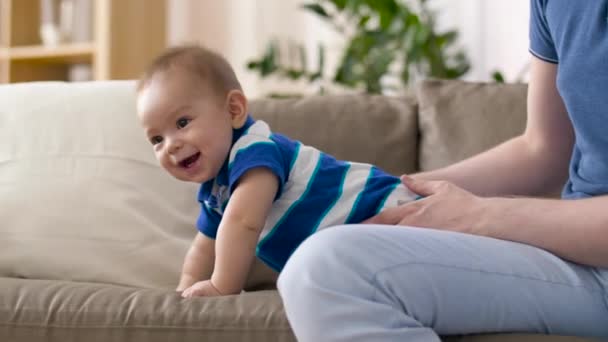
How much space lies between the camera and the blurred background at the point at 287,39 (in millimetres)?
2840

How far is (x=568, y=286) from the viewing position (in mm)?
1052

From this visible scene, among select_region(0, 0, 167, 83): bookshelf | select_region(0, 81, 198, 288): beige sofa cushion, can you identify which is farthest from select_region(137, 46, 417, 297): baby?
select_region(0, 0, 167, 83): bookshelf

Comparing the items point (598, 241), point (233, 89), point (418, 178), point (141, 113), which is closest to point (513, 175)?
point (418, 178)

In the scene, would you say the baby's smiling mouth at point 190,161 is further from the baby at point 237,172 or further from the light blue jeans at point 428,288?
the light blue jeans at point 428,288

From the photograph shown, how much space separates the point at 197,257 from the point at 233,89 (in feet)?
1.03

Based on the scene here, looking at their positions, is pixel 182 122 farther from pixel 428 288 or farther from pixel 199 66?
pixel 428 288

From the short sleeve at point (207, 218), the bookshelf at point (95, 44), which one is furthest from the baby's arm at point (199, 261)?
the bookshelf at point (95, 44)

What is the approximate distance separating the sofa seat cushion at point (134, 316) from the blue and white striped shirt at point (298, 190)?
0.11 m

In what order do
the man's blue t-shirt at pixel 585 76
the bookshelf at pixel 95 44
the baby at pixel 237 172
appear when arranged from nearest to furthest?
the man's blue t-shirt at pixel 585 76 → the baby at pixel 237 172 → the bookshelf at pixel 95 44

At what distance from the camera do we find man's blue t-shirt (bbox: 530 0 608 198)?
3.70ft

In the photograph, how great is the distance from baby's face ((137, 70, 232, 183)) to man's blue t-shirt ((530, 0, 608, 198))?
0.52m

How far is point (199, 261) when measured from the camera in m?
1.46

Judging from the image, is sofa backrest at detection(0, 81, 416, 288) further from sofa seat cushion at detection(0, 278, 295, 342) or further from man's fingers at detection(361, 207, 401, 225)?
man's fingers at detection(361, 207, 401, 225)

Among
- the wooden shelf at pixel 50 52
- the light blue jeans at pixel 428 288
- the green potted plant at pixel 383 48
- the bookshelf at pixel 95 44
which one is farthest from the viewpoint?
the wooden shelf at pixel 50 52
